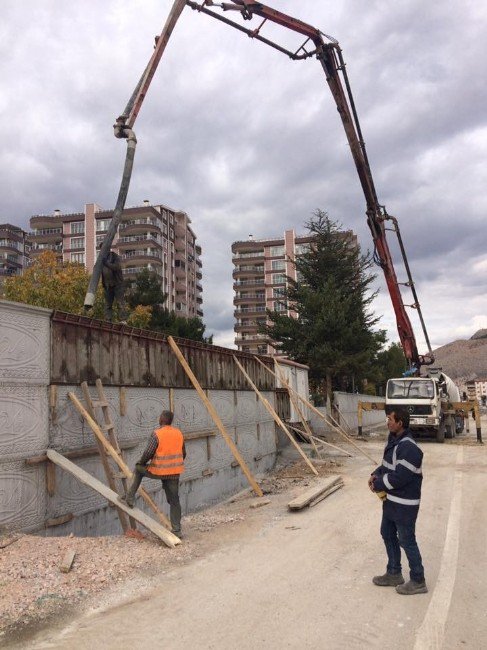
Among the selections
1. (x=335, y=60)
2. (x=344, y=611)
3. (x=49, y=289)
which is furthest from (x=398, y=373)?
(x=344, y=611)

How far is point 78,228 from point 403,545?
270ft

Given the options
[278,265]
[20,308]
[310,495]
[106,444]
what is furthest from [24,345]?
[278,265]

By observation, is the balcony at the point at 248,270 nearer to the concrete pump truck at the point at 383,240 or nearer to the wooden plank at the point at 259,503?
the concrete pump truck at the point at 383,240

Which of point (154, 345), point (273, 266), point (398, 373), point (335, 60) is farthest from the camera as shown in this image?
point (273, 266)

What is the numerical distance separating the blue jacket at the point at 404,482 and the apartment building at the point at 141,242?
68217 mm

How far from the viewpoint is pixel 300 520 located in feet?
26.7

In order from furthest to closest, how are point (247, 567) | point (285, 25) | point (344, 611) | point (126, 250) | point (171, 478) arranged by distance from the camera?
point (126, 250), point (285, 25), point (171, 478), point (247, 567), point (344, 611)

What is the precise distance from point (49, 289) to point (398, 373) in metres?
47.4

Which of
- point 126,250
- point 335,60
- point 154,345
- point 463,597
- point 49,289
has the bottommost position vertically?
point 463,597

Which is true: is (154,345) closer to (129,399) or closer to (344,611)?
(129,399)

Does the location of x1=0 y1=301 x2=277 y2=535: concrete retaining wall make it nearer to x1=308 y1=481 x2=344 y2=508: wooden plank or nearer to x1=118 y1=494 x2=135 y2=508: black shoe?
x1=118 y1=494 x2=135 y2=508: black shoe

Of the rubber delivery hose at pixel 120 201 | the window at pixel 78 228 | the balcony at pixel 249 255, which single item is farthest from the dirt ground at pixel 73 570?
the balcony at pixel 249 255

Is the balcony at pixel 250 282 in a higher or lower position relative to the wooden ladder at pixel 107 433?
higher

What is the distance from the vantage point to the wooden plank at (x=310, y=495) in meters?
8.77
